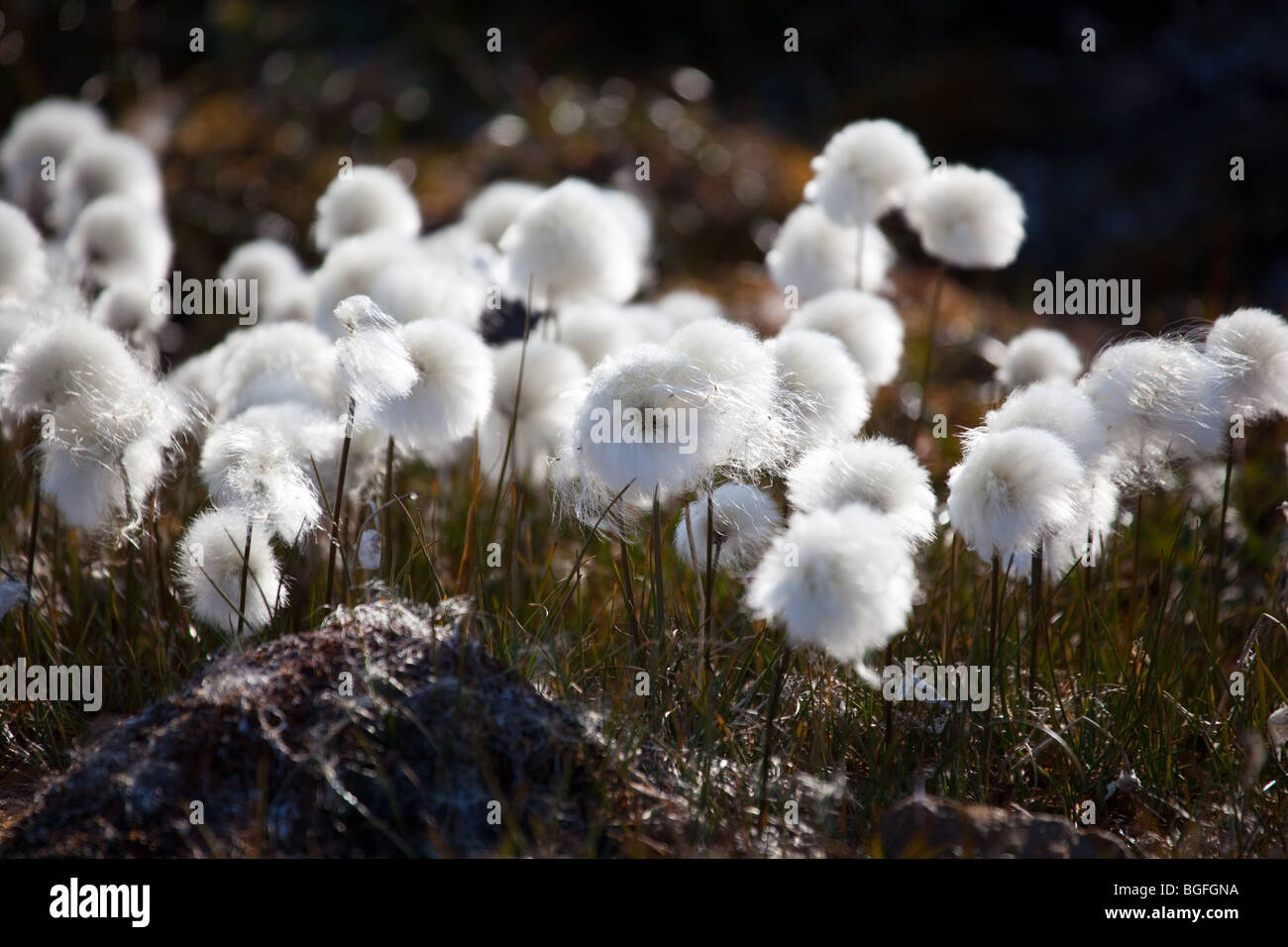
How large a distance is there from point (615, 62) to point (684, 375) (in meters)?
9.32

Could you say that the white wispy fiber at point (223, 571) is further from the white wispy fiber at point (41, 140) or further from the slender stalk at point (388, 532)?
the white wispy fiber at point (41, 140)

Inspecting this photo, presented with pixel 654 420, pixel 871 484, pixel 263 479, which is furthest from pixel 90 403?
pixel 871 484

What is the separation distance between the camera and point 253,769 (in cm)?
211

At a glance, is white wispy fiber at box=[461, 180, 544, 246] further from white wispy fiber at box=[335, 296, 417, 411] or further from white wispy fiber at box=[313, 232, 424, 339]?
white wispy fiber at box=[335, 296, 417, 411]

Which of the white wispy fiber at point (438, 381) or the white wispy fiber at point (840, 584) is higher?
the white wispy fiber at point (438, 381)

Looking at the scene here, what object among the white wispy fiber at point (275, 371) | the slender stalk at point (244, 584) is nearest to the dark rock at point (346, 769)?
the slender stalk at point (244, 584)

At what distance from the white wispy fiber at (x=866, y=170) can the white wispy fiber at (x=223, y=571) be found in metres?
1.88

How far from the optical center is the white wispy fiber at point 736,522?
8.40ft

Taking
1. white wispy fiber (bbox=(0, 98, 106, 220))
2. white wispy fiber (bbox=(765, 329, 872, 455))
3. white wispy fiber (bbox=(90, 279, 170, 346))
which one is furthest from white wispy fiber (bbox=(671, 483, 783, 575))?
white wispy fiber (bbox=(0, 98, 106, 220))

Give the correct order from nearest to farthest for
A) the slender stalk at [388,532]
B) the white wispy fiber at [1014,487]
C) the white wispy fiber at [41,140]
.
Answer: the white wispy fiber at [1014,487], the slender stalk at [388,532], the white wispy fiber at [41,140]

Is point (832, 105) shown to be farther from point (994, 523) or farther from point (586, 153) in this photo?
point (994, 523)

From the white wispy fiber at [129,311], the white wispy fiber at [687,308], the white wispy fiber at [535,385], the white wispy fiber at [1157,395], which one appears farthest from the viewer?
the white wispy fiber at [687,308]
